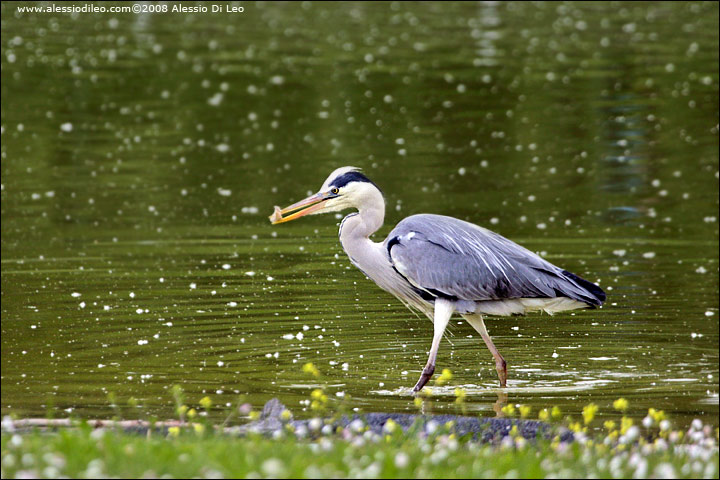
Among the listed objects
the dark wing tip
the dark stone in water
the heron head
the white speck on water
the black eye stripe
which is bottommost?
the dark stone in water

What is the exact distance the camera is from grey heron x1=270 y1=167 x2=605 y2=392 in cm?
940

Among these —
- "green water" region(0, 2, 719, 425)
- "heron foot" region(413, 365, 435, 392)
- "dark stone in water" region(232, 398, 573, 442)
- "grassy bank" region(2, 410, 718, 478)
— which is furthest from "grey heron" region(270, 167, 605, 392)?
"grassy bank" region(2, 410, 718, 478)

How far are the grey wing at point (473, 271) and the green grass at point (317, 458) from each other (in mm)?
3209

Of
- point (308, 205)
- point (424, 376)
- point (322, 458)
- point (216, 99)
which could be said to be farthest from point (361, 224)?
point (216, 99)

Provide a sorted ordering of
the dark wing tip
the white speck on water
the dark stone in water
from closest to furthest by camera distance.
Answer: the dark stone in water, the dark wing tip, the white speck on water

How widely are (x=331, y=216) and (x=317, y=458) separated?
11.2m

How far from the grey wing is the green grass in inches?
126

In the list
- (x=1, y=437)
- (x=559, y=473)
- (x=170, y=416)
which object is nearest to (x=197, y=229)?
(x=170, y=416)

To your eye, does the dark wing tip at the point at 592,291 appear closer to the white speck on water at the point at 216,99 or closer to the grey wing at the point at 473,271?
the grey wing at the point at 473,271

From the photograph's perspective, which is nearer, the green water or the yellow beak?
the yellow beak

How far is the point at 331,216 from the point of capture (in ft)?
55.0

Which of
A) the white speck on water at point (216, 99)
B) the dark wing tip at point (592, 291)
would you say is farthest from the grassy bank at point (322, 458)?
the white speck on water at point (216, 99)

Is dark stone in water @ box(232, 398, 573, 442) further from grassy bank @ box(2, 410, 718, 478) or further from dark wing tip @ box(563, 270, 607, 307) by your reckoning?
dark wing tip @ box(563, 270, 607, 307)

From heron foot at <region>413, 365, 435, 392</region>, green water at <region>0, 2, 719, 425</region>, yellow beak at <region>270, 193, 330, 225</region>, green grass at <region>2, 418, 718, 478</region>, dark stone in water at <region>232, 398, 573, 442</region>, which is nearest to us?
green grass at <region>2, 418, 718, 478</region>
